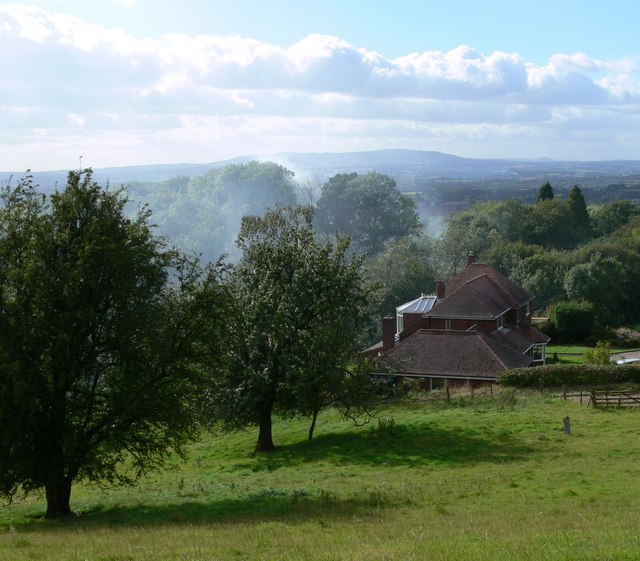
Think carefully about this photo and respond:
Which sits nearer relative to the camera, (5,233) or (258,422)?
(5,233)

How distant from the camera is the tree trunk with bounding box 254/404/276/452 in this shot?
112ft

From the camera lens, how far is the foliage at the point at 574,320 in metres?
73.8

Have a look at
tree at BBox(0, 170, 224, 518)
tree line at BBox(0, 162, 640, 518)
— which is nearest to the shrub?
tree line at BBox(0, 162, 640, 518)

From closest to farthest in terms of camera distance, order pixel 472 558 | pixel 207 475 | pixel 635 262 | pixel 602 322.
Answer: pixel 472 558 → pixel 207 475 → pixel 602 322 → pixel 635 262

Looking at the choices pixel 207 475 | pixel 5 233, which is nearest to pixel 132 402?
pixel 5 233

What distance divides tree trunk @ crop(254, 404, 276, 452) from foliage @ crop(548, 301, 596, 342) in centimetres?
4578

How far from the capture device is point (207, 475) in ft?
96.6

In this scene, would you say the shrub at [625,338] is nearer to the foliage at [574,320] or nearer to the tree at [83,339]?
the foliage at [574,320]

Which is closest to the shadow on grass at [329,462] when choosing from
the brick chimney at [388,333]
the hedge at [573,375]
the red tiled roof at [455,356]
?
the hedge at [573,375]

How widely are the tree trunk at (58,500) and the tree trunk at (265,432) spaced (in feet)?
39.9

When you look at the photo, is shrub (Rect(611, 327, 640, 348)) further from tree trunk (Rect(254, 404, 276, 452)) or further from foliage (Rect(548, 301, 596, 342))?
tree trunk (Rect(254, 404, 276, 452))

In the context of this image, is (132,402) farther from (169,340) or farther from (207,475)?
(207,475)

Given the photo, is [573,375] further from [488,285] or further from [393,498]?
[393,498]

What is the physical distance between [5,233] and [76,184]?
7.52ft
